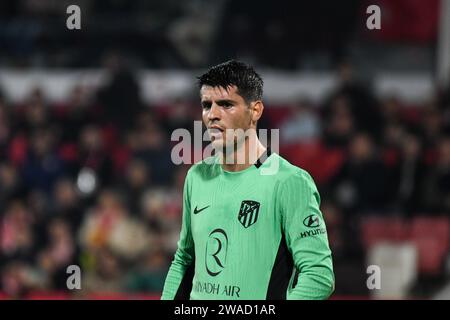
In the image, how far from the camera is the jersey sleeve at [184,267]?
3506mm

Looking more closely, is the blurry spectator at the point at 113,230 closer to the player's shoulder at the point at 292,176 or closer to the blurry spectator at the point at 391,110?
the blurry spectator at the point at 391,110

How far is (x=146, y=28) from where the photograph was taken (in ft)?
37.0

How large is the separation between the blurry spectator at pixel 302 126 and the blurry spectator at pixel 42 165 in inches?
92.3

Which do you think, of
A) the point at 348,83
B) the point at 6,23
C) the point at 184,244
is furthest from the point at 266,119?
the point at 184,244

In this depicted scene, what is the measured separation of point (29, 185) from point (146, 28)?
8.92ft

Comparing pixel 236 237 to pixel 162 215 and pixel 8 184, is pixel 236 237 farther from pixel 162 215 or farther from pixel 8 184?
pixel 8 184

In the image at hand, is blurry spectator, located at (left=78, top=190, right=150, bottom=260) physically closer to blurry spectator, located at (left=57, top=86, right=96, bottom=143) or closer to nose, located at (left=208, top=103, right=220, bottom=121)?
blurry spectator, located at (left=57, top=86, right=96, bottom=143)

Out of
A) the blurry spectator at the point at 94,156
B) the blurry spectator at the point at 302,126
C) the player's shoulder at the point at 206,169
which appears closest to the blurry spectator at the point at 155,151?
the blurry spectator at the point at 94,156

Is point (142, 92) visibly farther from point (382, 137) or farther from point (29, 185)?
point (382, 137)

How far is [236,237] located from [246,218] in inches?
3.0

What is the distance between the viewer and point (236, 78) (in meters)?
3.33

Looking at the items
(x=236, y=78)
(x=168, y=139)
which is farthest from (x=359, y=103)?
(x=236, y=78)

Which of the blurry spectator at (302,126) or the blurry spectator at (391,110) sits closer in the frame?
the blurry spectator at (391,110)

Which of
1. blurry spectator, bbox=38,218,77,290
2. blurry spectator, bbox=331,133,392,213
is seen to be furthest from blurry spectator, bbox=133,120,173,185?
blurry spectator, bbox=331,133,392,213
